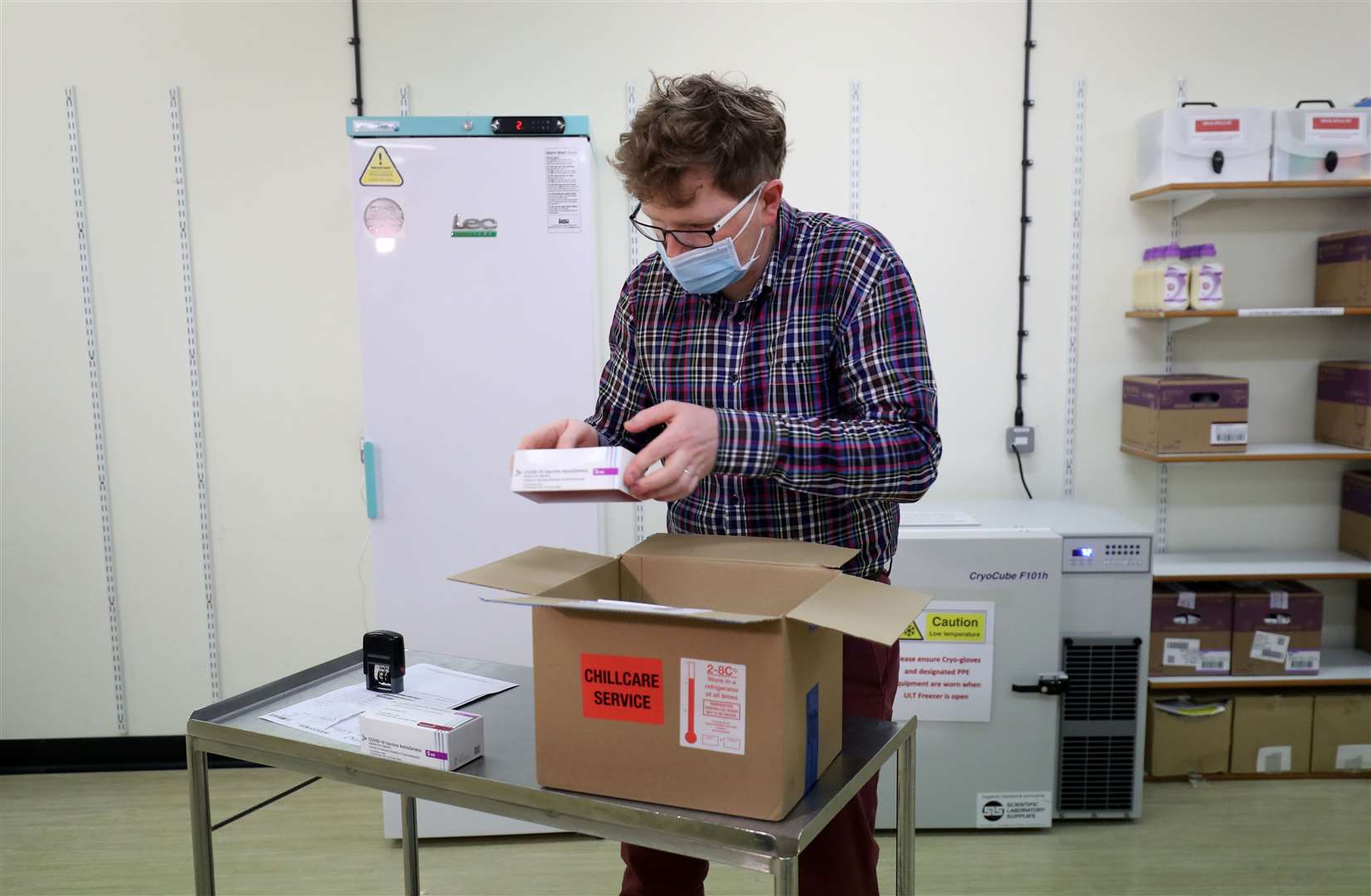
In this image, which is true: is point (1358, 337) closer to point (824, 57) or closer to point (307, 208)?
point (824, 57)

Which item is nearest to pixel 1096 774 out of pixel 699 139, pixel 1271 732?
pixel 1271 732

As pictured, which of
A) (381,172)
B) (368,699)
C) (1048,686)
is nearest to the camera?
(368,699)

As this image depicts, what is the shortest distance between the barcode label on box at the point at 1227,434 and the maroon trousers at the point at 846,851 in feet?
5.83

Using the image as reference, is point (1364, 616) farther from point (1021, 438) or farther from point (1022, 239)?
point (1022, 239)

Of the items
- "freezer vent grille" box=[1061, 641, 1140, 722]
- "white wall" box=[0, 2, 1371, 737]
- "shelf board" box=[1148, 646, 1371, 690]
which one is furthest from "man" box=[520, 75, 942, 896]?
"shelf board" box=[1148, 646, 1371, 690]

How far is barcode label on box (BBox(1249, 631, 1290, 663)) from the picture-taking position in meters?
2.78

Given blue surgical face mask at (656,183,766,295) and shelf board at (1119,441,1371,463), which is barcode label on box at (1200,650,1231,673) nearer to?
shelf board at (1119,441,1371,463)

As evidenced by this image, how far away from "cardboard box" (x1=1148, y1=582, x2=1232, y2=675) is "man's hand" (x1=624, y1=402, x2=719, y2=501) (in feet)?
7.19

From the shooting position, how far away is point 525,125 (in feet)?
7.89

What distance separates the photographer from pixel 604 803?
1067 mm

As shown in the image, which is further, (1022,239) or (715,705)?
(1022,239)

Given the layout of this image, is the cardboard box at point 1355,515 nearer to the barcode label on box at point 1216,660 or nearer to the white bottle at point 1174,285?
the barcode label on box at point 1216,660

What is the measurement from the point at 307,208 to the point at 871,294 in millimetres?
2278

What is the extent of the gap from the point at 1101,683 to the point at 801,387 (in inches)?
68.7
